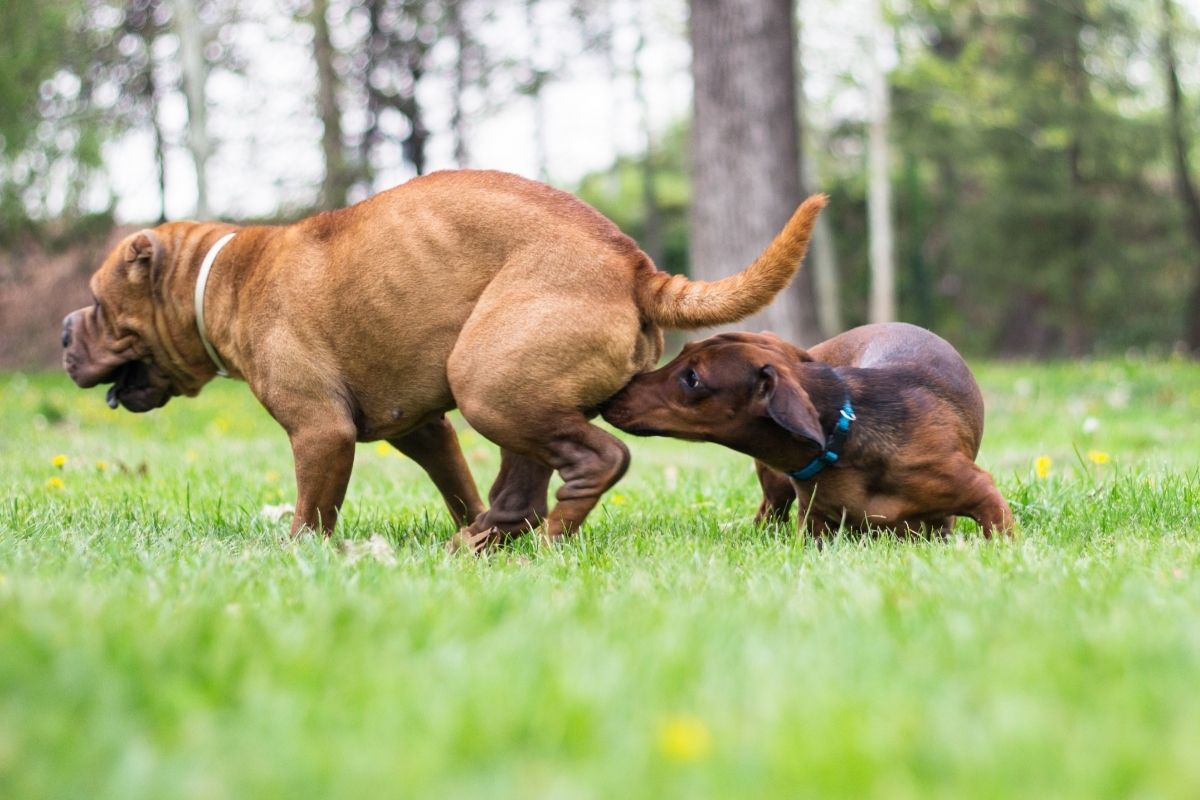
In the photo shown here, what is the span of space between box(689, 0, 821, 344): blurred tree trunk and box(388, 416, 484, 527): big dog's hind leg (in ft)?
19.5

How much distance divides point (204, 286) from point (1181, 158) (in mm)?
18987

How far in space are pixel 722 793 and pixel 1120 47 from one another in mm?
22728

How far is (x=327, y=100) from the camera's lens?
63.5ft

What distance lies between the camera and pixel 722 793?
1.79 metres

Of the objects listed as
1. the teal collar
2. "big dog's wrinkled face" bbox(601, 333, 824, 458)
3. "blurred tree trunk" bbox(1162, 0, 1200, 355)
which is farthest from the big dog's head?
"blurred tree trunk" bbox(1162, 0, 1200, 355)

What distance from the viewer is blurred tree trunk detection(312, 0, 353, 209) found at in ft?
61.6

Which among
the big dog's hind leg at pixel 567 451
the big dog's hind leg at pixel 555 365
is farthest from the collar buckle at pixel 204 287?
the big dog's hind leg at pixel 567 451

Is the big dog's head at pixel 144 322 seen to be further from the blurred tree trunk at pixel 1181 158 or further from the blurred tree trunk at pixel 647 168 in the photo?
the blurred tree trunk at pixel 647 168

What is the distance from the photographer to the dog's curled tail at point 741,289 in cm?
435

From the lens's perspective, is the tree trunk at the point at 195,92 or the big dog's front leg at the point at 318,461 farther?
the tree trunk at the point at 195,92

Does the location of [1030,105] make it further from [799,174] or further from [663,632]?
[663,632]

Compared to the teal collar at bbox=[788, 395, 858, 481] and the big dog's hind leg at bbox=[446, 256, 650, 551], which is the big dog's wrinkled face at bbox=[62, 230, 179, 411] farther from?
the teal collar at bbox=[788, 395, 858, 481]

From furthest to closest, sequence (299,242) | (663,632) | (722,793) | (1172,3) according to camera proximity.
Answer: (1172,3) → (299,242) → (663,632) → (722,793)

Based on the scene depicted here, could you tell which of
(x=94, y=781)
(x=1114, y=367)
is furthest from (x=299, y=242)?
(x=1114, y=367)
